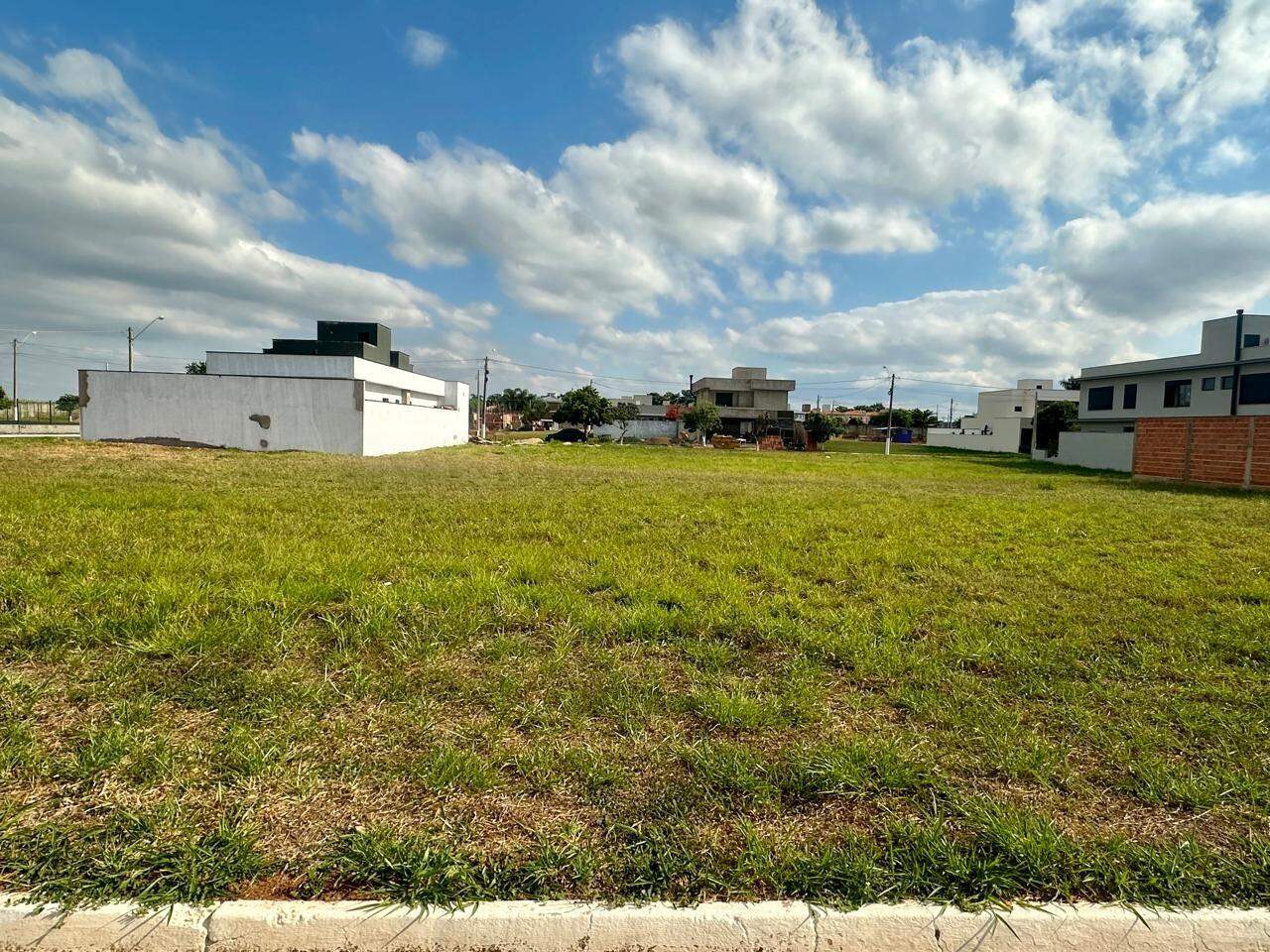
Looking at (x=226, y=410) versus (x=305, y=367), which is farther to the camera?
(x=305, y=367)

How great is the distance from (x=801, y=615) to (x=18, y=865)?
435 centimetres

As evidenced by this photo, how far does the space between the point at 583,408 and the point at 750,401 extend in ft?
71.9

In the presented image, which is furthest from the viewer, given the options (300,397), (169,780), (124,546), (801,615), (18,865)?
(300,397)

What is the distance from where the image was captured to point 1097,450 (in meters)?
31.9

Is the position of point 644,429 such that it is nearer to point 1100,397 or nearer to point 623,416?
point 623,416

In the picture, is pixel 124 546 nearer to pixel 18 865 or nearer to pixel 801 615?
pixel 18 865

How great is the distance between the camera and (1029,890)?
85.6 inches

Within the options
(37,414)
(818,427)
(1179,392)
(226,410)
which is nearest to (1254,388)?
(1179,392)

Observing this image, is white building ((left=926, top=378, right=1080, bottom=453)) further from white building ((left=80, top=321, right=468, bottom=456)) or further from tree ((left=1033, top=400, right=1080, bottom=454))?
white building ((left=80, top=321, right=468, bottom=456))

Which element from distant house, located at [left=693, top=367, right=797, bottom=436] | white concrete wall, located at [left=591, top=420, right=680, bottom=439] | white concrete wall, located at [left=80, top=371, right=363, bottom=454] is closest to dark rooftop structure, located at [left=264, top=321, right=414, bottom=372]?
white concrete wall, located at [left=80, top=371, right=363, bottom=454]

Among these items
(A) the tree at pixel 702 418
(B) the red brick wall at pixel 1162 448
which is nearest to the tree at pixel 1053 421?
(A) the tree at pixel 702 418

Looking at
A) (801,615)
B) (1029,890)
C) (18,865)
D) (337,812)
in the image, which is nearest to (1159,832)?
(1029,890)

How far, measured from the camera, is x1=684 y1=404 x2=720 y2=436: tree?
59.7 meters

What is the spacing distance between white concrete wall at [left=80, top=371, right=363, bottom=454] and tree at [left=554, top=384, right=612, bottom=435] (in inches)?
1286
